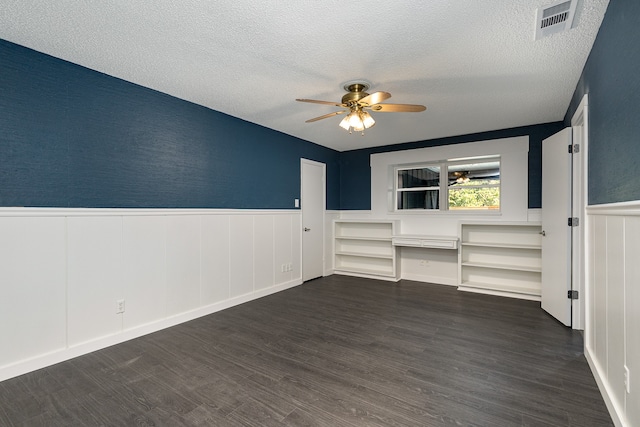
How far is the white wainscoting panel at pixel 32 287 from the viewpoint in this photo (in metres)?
2.15

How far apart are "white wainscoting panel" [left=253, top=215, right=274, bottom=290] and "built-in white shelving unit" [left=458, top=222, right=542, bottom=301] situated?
114 inches

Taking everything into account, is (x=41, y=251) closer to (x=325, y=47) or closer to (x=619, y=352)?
(x=325, y=47)

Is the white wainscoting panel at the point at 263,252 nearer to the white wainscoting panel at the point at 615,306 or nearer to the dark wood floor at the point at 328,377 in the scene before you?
the dark wood floor at the point at 328,377

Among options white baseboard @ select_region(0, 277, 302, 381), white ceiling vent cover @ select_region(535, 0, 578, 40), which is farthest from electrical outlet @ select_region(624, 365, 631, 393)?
white baseboard @ select_region(0, 277, 302, 381)

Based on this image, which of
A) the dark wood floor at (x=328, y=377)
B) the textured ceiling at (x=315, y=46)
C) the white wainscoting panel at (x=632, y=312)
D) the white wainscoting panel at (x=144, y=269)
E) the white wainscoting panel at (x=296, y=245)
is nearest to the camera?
the white wainscoting panel at (x=632, y=312)

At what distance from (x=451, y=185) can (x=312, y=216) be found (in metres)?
2.43

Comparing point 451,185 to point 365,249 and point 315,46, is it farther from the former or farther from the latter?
point 315,46

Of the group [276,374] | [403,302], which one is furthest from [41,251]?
[403,302]

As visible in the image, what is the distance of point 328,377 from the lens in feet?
7.02

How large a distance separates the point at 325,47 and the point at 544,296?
12.4ft

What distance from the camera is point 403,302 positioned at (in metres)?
3.89

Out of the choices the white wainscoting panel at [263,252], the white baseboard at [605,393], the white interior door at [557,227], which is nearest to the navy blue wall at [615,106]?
the white interior door at [557,227]

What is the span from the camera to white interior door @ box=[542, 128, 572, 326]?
309cm

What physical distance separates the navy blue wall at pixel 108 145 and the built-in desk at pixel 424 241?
242cm
